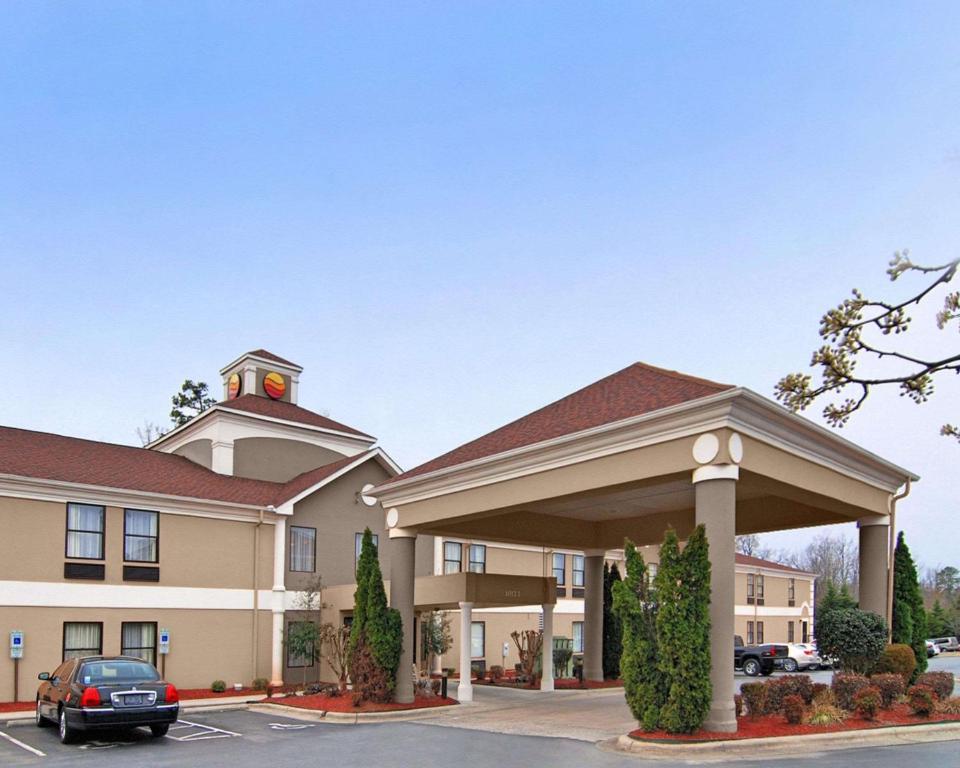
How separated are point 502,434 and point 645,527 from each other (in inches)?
263

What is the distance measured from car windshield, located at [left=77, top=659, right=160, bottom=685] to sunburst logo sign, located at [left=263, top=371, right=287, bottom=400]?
1823 centimetres

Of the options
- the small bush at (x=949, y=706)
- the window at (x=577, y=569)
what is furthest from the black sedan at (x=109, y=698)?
the window at (x=577, y=569)

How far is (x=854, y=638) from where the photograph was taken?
57.8 feet

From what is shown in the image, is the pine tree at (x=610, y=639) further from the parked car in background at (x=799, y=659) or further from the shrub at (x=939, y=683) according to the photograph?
the parked car in background at (x=799, y=659)

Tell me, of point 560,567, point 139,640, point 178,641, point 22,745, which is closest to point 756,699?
point 22,745

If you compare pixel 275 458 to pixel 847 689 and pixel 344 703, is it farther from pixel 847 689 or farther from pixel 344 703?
pixel 847 689

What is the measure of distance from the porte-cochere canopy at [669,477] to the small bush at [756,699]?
4.51 ft

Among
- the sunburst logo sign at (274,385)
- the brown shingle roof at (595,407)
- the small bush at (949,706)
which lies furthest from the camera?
the sunburst logo sign at (274,385)

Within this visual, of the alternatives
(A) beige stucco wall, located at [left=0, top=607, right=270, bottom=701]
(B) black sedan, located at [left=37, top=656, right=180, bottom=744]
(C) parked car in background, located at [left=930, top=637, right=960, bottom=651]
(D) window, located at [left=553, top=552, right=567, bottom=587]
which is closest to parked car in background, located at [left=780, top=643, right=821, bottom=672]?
(D) window, located at [left=553, top=552, right=567, bottom=587]

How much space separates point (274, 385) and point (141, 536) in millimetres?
11023

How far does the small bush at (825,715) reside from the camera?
15.2 metres

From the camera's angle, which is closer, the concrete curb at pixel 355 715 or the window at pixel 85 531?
the concrete curb at pixel 355 715

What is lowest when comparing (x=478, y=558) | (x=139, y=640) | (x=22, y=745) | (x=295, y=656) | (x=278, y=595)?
(x=295, y=656)

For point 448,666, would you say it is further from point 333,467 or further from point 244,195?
point 244,195
